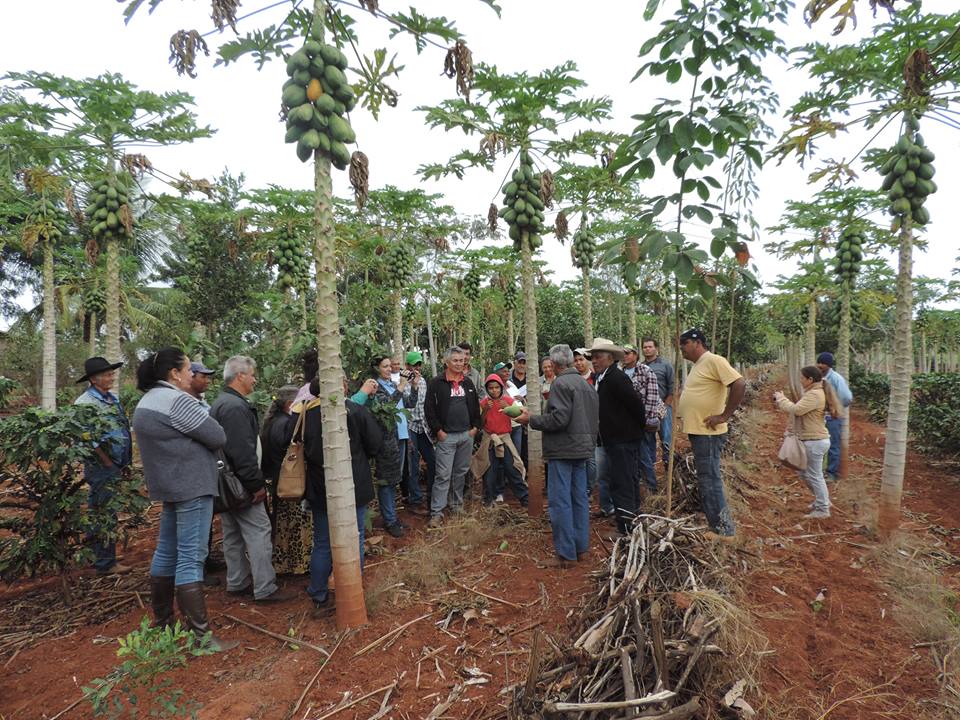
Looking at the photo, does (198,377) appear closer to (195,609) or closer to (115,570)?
(195,609)

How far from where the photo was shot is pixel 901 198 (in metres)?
5.48

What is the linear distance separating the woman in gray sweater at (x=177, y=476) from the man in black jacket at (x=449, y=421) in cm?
284

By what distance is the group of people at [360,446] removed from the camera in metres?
3.91

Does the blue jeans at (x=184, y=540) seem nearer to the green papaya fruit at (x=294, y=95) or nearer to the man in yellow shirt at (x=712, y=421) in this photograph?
the green papaya fruit at (x=294, y=95)

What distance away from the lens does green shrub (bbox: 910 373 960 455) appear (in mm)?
9406

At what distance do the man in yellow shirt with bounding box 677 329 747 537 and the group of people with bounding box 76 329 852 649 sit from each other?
0.01 metres

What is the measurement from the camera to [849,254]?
10750 mm

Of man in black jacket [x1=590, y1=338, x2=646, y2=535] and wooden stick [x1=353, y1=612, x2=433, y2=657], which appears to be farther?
man in black jacket [x1=590, y1=338, x2=646, y2=535]

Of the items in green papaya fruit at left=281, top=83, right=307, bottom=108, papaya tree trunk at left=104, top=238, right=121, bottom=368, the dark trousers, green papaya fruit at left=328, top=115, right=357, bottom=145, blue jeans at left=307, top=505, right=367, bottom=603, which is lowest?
blue jeans at left=307, top=505, right=367, bottom=603

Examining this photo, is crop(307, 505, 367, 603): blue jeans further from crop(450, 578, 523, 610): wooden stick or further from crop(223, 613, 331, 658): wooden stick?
crop(450, 578, 523, 610): wooden stick

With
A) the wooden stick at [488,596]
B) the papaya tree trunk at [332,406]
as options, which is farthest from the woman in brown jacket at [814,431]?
the papaya tree trunk at [332,406]

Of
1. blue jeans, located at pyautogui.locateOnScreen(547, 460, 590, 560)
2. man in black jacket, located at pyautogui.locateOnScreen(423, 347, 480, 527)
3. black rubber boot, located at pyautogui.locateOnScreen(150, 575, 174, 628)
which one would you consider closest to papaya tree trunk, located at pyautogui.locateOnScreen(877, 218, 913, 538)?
blue jeans, located at pyautogui.locateOnScreen(547, 460, 590, 560)

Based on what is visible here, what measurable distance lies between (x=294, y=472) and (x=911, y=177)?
6827 mm

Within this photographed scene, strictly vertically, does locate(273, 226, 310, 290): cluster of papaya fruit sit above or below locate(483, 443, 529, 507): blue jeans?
above
